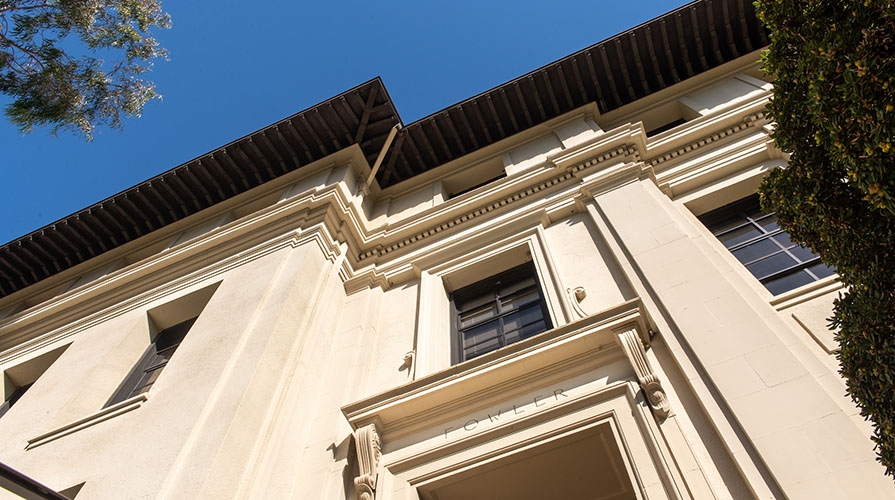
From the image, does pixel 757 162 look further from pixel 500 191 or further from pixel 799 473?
pixel 799 473

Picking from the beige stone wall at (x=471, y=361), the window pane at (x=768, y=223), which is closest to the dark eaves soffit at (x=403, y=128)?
the beige stone wall at (x=471, y=361)

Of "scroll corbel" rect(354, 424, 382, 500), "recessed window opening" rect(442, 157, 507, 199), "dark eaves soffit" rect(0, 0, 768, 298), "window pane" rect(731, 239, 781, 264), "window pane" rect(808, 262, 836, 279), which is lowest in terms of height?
"scroll corbel" rect(354, 424, 382, 500)

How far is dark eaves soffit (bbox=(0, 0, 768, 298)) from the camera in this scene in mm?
13664

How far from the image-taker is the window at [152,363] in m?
9.34

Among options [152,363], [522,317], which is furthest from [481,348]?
[152,363]

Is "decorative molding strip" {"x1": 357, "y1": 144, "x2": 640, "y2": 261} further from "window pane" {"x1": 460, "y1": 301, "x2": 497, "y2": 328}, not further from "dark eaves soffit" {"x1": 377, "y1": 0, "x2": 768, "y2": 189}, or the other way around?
"dark eaves soffit" {"x1": 377, "y1": 0, "x2": 768, "y2": 189}

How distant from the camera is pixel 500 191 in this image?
11.4m

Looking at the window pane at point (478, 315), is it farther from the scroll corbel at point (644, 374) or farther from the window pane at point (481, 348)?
the scroll corbel at point (644, 374)

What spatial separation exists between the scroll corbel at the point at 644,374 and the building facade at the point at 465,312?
0.02m

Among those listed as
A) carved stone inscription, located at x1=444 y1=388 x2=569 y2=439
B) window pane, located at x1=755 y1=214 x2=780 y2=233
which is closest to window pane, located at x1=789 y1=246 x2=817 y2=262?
window pane, located at x1=755 y1=214 x2=780 y2=233

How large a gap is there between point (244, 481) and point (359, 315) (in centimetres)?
382

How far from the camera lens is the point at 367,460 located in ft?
21.4

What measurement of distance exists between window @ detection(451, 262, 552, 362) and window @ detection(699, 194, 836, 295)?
2.70 metres

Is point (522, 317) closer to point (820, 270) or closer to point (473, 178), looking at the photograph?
point (820, 270)
